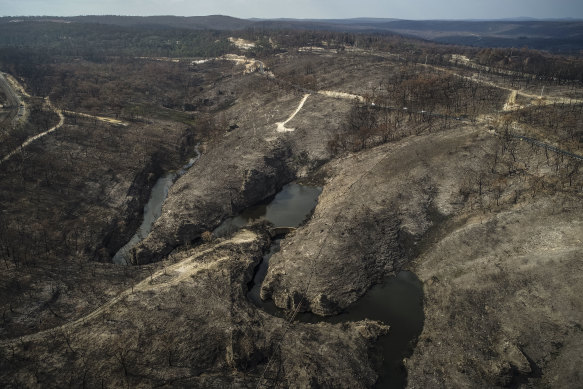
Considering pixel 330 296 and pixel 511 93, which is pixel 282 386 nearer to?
pixel 330 296

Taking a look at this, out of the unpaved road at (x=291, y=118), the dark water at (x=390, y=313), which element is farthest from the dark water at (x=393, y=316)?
the unpaved road at (x=291, y=118)

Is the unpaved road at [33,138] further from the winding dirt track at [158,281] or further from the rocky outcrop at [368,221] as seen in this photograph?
the rocky outcrop at [368,221]

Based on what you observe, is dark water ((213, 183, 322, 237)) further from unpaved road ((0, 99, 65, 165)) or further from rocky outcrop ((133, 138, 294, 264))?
unpaved road ((0, 99, 65, 165))

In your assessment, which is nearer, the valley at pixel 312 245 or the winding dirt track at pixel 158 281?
the valley at pixel 312 245

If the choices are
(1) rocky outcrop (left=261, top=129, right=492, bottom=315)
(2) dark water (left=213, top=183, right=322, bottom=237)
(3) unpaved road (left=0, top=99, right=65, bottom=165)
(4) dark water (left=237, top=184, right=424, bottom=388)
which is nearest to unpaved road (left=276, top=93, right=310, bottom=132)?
(2) dark water (left=213, top=183, right=322, bottom=237)

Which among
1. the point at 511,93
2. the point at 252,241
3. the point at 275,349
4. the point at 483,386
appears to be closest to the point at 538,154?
the point at 511,93

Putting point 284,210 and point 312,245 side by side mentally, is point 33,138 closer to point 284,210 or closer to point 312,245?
point 284,210

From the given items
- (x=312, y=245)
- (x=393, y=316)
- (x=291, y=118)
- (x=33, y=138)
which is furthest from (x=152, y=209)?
(x=393, y=316)
